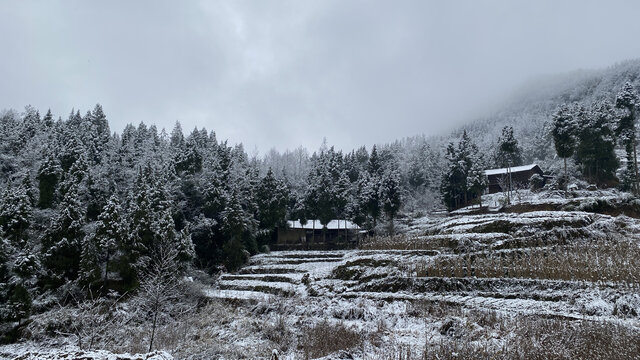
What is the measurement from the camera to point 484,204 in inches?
1964

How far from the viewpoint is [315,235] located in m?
51.6

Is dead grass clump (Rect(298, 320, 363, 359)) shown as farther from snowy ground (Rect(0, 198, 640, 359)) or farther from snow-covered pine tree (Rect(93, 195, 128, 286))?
snow-covered pine tree (Rect(93, 195, 128, 286))

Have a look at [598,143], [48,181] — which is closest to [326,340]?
[48,181]

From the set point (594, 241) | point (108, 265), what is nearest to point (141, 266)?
point (108, 265)

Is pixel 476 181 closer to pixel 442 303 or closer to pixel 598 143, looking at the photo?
pixel 598 143

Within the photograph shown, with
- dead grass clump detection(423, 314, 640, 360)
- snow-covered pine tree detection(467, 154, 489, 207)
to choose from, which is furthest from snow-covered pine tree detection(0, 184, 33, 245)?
snow-covered pine tree detection(467, 154, 489, 207)

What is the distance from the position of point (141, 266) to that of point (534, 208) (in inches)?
1336

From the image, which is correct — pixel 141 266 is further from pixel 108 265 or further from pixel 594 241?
pixel 594 241

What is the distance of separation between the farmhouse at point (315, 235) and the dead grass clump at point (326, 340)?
30.3 metres

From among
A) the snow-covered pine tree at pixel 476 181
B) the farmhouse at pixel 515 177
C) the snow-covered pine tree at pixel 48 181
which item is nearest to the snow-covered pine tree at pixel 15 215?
the snow-covered pine tree at pixel 48 181

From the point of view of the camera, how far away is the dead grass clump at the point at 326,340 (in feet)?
39.2

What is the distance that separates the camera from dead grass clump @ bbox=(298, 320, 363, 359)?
39.2ft

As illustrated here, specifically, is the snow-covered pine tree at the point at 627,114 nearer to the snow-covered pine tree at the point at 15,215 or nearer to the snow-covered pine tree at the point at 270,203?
the snow-covered pine tree at the point at 270,203

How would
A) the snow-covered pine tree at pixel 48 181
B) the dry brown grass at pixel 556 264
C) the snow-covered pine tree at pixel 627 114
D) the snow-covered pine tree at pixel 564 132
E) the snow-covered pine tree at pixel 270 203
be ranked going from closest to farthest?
the dry brown grass at pixel 556 264 → the snow-covered pine tree at pixel 48 181 → the snow-covered pine tree at pixel 627 114 → the snow-covered pine tree at pixel 564 132 → the snow-covered pine tree at pixel 270 203
